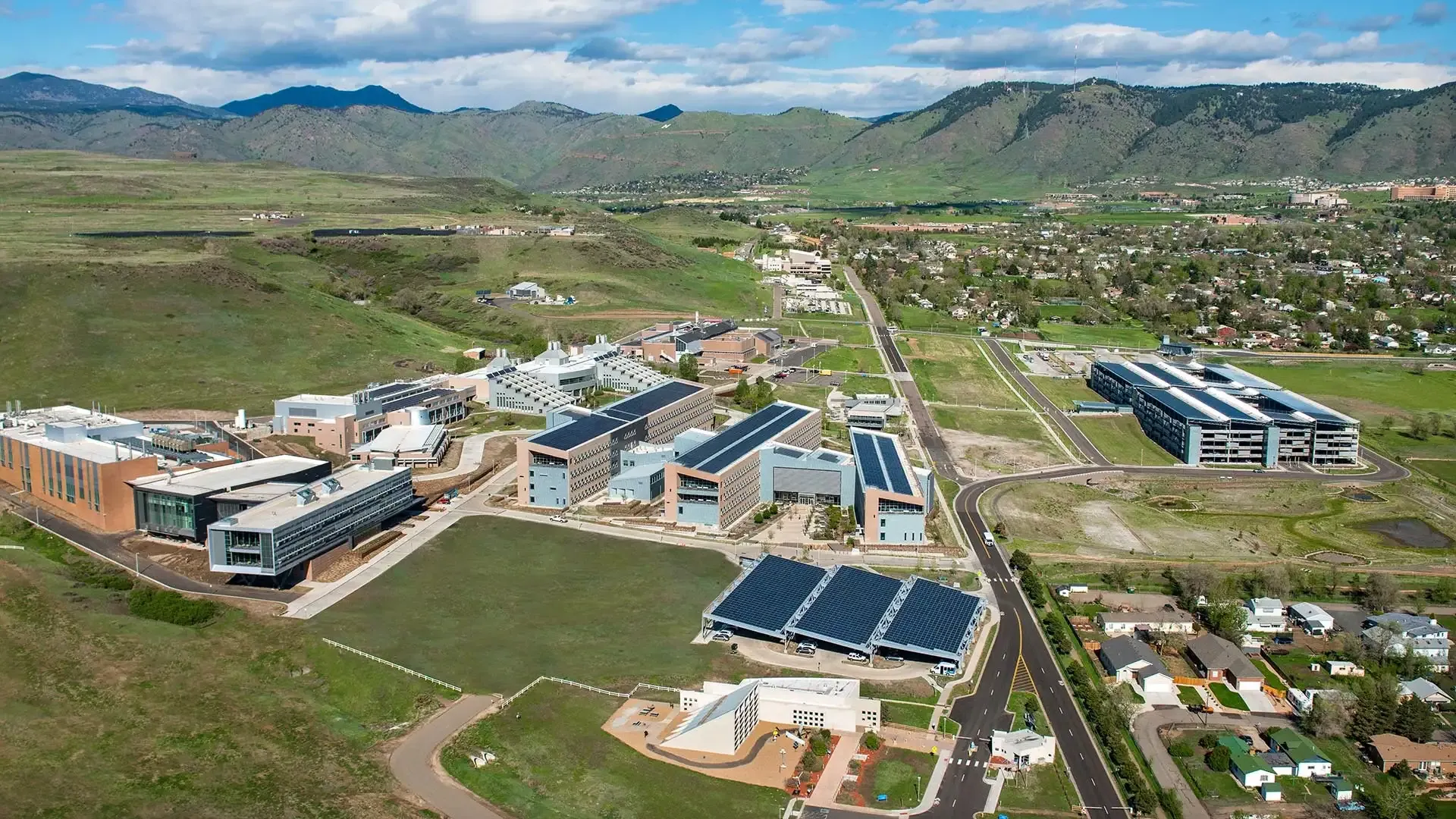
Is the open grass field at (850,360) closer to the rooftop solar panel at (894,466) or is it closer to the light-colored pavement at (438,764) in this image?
the rooftop solar panel at (894,466)

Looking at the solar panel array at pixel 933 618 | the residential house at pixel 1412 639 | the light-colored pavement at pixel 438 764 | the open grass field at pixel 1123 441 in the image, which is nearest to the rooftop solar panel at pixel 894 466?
the solar panel array at pixel 933 618

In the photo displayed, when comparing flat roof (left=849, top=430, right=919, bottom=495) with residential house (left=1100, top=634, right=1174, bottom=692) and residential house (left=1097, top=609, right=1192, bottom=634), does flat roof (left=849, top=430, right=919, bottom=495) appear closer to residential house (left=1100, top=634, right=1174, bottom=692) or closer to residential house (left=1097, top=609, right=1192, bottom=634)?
residential house (left=1097, top=609, right=1192, bottom=634)

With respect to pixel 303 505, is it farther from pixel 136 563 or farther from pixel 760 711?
pixel 760 711

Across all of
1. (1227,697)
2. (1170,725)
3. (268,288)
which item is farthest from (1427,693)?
(268,288)

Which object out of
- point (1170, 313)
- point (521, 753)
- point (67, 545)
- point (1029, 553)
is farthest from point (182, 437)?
point (1170, 313)

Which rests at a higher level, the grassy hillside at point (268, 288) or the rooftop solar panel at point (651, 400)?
the grassy hillside at point (268, 288)

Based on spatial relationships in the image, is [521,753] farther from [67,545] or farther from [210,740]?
[67,545]
